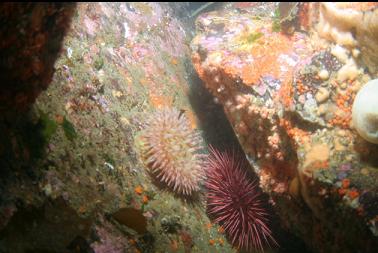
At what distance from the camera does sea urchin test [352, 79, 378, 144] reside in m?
3.68

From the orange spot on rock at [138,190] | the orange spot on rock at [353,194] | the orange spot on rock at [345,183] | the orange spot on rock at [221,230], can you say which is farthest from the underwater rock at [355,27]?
the orange spot on rock at [138,190]

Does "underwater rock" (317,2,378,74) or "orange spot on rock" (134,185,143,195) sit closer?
"underwater rock" (317,2,378,74)

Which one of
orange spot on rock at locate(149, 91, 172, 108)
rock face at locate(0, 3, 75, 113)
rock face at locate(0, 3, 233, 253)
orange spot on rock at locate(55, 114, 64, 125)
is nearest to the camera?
rock face at locate(0, 3, 75, 113)

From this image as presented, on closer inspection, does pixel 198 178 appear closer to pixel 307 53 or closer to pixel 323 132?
pixel 323 132

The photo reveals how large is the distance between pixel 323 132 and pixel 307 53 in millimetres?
1398

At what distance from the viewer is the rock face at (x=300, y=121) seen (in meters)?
3.84

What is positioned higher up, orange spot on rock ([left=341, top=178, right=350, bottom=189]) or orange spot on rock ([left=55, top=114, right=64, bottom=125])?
orange spot on rock ([left=341, top=178, right=350, bottom=189])

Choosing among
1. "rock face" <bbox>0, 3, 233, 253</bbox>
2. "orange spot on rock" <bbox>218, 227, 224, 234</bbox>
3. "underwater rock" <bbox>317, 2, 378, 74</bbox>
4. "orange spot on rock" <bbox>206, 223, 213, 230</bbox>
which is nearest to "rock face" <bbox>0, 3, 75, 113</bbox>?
"rock face" <bbox>0, 3, 233, 253</bbox>

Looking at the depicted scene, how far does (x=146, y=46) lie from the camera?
6.30 m

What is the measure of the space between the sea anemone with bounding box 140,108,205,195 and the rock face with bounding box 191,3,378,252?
3.19 ft

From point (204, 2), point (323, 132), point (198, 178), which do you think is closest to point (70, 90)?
point (198, 178)

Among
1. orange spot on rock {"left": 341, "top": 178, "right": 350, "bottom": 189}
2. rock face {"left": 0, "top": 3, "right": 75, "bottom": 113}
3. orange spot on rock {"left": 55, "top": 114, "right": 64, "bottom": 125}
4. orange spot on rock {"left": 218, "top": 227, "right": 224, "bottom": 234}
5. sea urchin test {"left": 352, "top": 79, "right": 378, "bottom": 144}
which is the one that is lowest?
orange spot on rock {"left": 218, "top": 227, "right": 224, "bottom": 234}

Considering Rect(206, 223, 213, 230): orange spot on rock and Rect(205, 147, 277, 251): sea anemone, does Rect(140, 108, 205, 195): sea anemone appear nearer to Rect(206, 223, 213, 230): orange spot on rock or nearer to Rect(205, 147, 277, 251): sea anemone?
Rect(205, 147, 277, 251): sea anemone

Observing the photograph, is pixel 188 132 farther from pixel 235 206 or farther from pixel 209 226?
pixel 209 226
